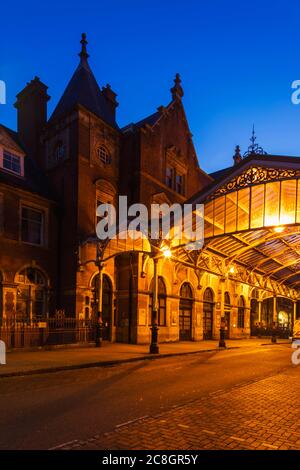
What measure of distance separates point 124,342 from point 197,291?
8.47m

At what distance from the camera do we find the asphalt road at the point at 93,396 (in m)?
5.65

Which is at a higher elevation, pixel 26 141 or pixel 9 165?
pixel 26 141

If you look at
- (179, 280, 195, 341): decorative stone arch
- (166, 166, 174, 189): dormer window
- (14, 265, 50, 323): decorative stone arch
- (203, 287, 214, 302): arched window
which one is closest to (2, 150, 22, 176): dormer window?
(14, 265, 50, 323): decorative stone arch

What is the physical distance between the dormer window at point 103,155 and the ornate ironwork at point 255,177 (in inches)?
335

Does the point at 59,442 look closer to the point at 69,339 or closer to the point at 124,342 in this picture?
the point at 69,339

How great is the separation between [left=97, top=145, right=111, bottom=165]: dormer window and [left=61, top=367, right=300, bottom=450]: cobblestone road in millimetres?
18361

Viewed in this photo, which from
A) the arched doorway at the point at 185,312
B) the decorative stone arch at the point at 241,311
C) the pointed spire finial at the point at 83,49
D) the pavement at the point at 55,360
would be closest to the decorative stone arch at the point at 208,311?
the arched doorway at the point at 185,312

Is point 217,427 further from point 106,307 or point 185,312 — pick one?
point 185,312

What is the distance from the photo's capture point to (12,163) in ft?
72.3

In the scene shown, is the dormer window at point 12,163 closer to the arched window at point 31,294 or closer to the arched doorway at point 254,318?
the arched window at point 31,294

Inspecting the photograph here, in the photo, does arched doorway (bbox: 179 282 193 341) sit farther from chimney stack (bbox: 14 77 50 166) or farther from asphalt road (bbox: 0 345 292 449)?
asphalt road (bbox: 0 345 292 449)

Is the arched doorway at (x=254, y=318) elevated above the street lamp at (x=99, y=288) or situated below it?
below

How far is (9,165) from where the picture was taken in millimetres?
21844

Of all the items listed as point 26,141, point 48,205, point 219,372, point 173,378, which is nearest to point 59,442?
point 173,378
